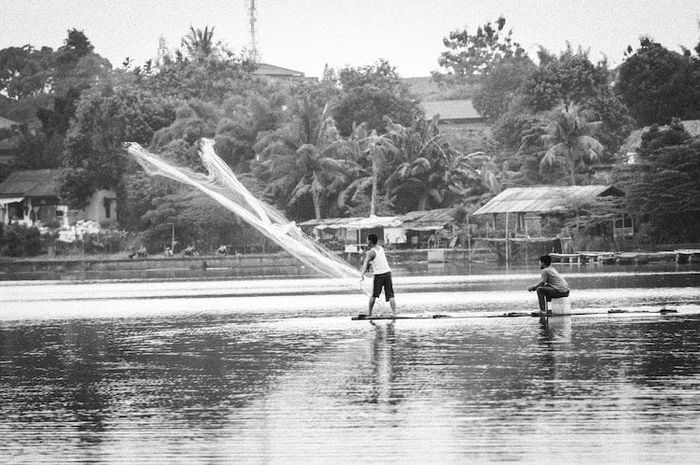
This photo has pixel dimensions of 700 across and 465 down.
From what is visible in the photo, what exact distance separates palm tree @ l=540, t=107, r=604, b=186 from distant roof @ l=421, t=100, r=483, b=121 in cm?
3660

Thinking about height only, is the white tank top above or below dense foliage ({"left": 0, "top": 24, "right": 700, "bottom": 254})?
below

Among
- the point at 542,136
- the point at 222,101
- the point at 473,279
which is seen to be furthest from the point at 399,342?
the point at 222,101

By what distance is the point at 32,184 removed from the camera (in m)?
93.9

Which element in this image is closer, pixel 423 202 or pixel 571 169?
pixel 571 169

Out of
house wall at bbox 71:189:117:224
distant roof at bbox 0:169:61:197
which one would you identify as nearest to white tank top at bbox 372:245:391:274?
house wall at bbox 71:189:117:224

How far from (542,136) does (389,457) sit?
66924 millimetres

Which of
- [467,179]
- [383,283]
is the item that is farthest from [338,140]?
[383,283]

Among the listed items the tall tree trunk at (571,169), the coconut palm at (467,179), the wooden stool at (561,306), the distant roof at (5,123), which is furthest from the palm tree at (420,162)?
the wooden stool at (561,306)

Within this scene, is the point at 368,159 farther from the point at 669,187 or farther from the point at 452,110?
the point at 452,110

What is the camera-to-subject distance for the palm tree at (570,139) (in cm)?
7319

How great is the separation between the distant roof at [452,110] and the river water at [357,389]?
85.9m

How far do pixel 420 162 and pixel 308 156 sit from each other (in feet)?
22.4

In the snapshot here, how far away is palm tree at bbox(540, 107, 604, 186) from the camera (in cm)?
7319

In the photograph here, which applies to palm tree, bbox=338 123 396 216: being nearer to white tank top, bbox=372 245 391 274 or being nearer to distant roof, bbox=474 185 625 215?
distant roof, bbox=474 185 625 215
